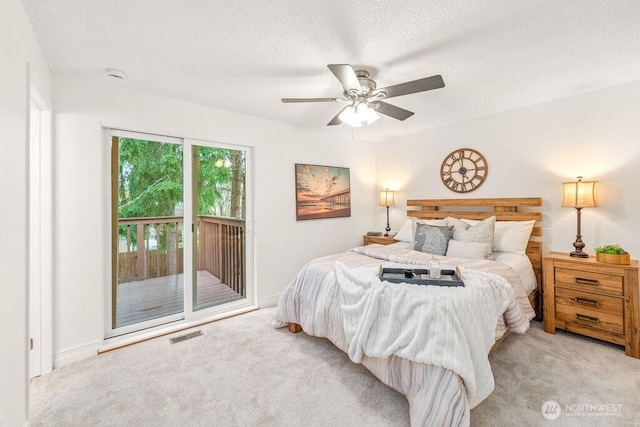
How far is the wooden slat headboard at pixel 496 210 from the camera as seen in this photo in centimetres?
312

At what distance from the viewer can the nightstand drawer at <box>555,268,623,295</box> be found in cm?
239

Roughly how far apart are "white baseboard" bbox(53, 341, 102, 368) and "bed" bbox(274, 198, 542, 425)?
1571 millimetres

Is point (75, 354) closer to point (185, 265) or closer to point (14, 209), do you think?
point (185, 265)

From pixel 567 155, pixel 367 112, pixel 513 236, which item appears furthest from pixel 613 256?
pixel 367 112

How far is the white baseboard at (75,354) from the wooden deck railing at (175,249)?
62 cm

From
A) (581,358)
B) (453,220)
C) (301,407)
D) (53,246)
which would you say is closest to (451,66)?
(453,220)

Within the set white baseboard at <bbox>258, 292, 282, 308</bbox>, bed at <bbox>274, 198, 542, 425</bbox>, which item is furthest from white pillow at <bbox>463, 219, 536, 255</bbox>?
white baseboard at <bbox>258, 292, 282, 308</bbox>

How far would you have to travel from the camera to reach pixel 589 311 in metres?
2.51

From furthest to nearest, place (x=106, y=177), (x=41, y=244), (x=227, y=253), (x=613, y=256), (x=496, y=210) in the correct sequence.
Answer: (x=227, y=253) < (x=496, y=210) < (x=106, y=177) < (x=613, y=256) < (x=41, y=244)

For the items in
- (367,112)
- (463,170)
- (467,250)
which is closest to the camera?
(367,112)

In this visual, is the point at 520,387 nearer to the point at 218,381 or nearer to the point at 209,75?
the point at 218,381

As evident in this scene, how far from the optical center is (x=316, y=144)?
13.6 ft

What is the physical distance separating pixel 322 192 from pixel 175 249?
2072 millimetres

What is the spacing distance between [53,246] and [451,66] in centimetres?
353
